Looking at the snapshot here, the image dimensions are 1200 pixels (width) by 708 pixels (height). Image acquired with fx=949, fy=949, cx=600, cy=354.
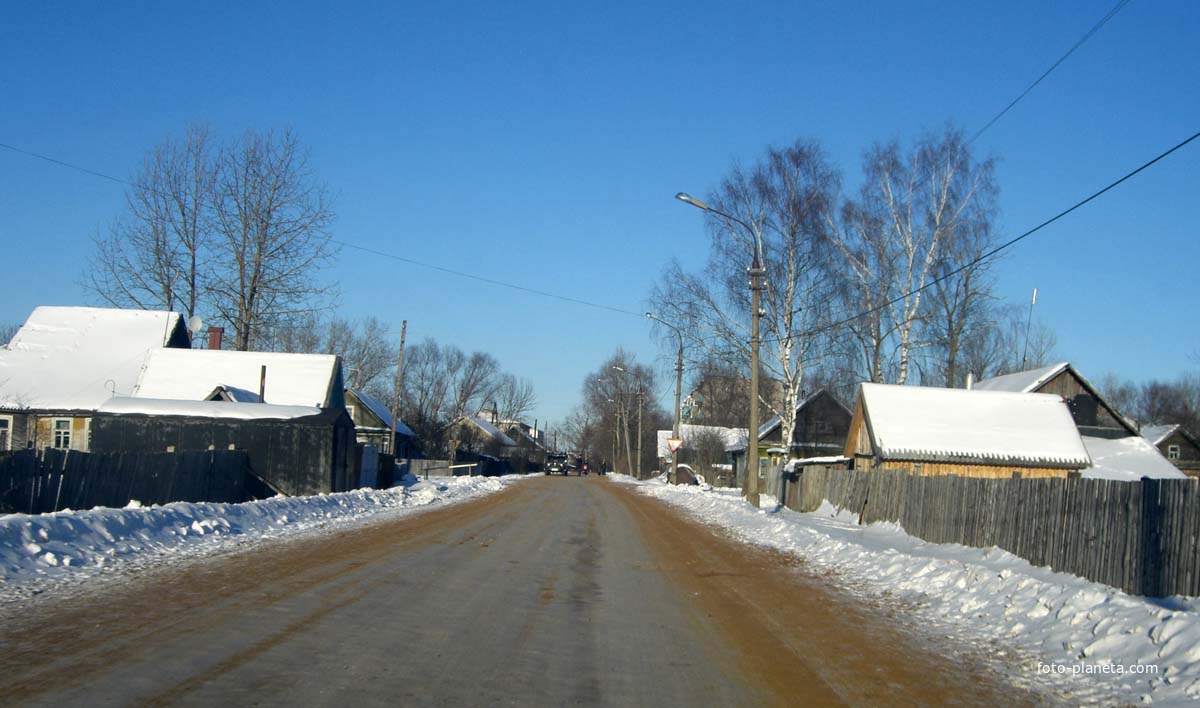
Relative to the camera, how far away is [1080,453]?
111 feet

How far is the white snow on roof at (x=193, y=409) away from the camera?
3005cm

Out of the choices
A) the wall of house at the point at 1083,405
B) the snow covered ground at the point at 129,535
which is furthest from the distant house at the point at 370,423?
the wall of house at the point at 1083,405

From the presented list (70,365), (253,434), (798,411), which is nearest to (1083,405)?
(798,411)

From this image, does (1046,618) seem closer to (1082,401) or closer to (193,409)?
(193,409)

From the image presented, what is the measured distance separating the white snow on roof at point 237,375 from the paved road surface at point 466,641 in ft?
103

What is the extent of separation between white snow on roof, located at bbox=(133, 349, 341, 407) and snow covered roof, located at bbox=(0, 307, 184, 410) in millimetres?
871

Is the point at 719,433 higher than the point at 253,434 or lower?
higher

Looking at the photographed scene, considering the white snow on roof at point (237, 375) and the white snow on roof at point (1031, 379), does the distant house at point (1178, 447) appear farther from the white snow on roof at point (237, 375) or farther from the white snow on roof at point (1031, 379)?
the white snow on roof at point (237, 375)

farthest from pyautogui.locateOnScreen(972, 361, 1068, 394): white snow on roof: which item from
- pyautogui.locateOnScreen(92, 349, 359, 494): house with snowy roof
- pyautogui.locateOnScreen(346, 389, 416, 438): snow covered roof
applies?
pyautogui.locateOnScreen(346, 389, 416, 438): snow covered roof

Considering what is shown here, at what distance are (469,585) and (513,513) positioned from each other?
50.0 ft

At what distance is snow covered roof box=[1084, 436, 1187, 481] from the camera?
39213 millimetres

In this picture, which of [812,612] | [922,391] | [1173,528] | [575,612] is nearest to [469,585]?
[575,612]

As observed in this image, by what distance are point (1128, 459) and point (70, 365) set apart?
156ft

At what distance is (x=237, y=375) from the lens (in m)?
44.6
